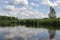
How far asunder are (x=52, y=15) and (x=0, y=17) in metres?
42.5

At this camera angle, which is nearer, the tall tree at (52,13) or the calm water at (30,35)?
the calm water at (30,35)

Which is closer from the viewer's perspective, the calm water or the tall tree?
the calm water

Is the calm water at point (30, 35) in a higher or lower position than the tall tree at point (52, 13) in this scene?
lower

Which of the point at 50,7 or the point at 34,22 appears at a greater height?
the point at 50,7

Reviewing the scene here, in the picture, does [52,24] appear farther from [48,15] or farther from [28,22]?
[28,22]

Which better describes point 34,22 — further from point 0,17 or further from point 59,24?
point 0,17

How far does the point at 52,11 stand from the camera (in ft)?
210

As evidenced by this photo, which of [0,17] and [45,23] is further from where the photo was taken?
[0,17]

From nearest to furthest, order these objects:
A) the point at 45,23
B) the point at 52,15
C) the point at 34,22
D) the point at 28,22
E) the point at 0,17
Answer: the point at 45,23
the point at 52,15
the point at 34,22
the point at 28,22
the point at 0,17

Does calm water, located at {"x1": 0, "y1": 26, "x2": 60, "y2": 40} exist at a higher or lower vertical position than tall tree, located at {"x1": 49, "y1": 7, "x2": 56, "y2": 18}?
lower

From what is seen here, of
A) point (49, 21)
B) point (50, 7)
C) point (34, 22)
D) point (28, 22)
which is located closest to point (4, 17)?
point (28, 22)

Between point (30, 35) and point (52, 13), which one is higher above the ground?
point (52, 13)

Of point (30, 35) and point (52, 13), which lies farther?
point (52, 13)

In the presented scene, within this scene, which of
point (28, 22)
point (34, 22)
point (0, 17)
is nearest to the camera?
point (34, 22)
